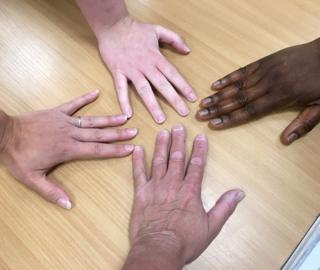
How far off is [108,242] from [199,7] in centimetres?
55

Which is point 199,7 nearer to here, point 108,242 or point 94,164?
point 94,164

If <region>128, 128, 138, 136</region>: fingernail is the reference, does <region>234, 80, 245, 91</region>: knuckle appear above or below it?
above

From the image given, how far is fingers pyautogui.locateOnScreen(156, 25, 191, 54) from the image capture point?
0.72 m

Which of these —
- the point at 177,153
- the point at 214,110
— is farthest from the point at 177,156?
the point at 214,110

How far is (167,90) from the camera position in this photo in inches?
26.9

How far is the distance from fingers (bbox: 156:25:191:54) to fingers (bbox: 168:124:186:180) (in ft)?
0.59

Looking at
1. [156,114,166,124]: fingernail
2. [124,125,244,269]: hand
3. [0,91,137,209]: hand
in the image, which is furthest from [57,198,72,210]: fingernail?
[156,114,166,124]: fingernail

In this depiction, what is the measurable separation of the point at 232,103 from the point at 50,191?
364 millimetres

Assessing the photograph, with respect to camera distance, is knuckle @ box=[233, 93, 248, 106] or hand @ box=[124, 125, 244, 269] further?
knuckle @ box=[233, 93, 248, 106]

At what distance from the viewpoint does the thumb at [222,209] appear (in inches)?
21.6

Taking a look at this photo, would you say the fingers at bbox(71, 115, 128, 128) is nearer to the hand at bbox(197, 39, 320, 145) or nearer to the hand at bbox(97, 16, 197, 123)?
the hand at bbox(97, 16, 197, 123)

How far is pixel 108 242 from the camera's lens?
0.55 meters

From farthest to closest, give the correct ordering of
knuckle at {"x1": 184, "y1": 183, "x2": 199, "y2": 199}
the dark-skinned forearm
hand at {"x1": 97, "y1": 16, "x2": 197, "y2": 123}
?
hand at {"x1": 97, "y1": 16, "x2": 197, "y2": 123} → knuckle at {"x1": 184, "y1": 183, "x2": 199, "y2": 199} → the dark-skinned forearm

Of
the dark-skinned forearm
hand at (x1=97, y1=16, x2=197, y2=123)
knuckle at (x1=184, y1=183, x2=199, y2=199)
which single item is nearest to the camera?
the dark-skinned forearm
